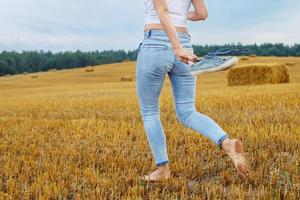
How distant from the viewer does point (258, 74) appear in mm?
23281

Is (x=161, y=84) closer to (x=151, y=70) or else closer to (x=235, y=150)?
(x=151, y=70)

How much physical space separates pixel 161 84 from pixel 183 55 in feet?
1.60

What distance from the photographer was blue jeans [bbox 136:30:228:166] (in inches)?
152

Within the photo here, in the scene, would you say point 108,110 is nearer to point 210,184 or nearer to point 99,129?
point 99,129

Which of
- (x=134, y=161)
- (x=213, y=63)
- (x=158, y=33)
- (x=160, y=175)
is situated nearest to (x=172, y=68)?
(x=158, y=33)

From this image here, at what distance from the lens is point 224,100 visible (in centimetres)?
1222

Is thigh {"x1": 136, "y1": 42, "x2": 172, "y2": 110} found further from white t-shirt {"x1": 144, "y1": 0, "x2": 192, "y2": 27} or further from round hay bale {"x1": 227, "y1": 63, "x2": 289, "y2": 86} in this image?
round hay bale {"x1": 227, "y1": 63, "x2": 289, "y2": 86}

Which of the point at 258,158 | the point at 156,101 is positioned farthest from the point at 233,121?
the point at 156,101

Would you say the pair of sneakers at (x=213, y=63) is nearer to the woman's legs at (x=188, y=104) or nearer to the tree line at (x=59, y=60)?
the woman's legs at (x=188, y=104)

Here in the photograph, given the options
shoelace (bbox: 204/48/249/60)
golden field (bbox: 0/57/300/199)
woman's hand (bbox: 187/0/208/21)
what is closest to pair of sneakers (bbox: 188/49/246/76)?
shoelace (bbox: 204/48/249/60)

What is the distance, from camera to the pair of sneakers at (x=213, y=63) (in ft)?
11.9

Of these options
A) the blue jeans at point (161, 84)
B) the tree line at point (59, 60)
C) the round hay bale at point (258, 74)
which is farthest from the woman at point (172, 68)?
the tree line at point (59, 60)

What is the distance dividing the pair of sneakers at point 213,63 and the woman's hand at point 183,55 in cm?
4

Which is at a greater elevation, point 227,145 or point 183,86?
point 183,86
